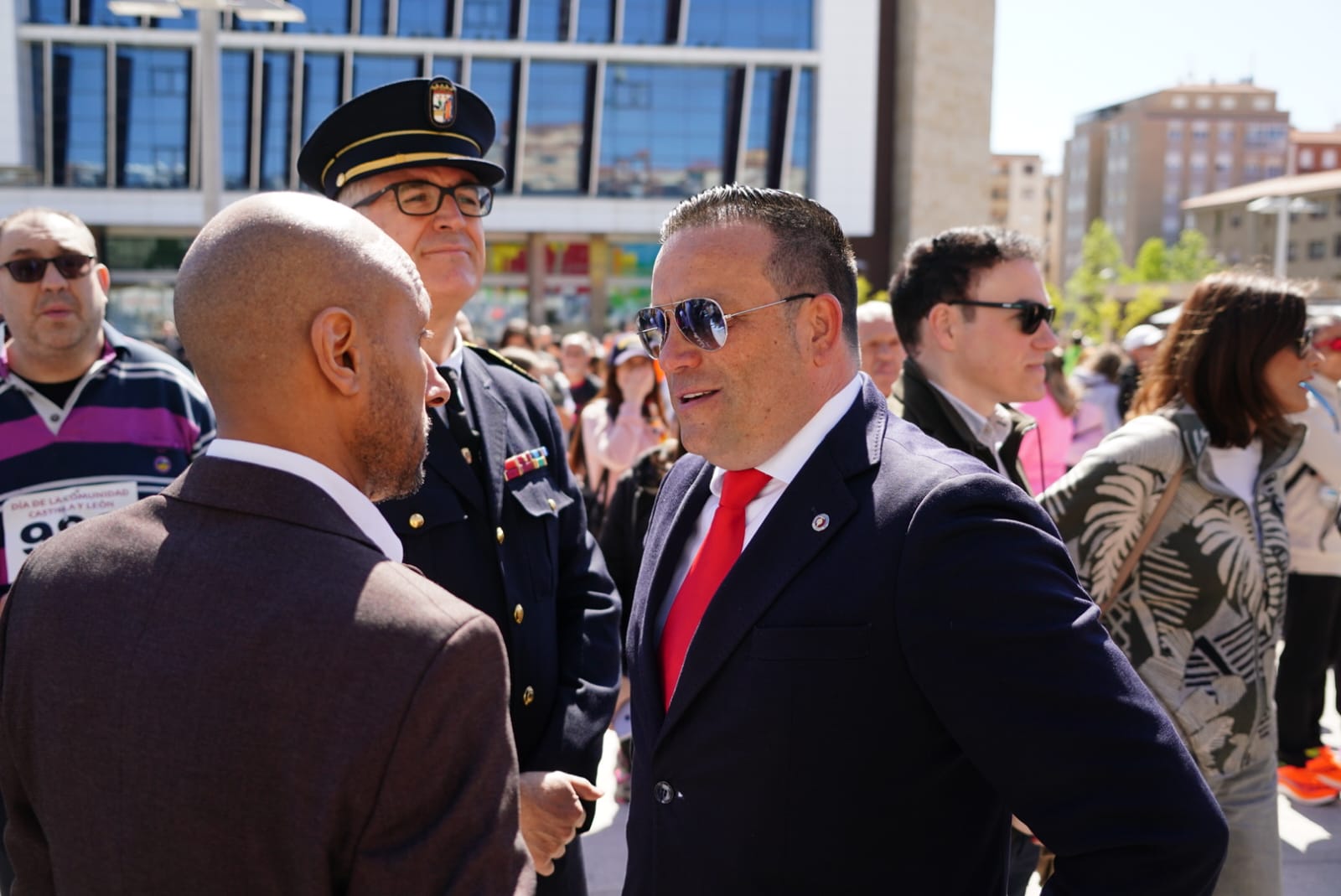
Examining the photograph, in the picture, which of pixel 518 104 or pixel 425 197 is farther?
pixel 518 104

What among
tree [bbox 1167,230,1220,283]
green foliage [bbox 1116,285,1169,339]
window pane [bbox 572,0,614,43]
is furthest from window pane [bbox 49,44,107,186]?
tree [bbox 1167,230,1220,283]

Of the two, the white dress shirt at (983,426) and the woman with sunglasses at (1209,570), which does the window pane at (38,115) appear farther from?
the woman with sunglasses at (1209,570)

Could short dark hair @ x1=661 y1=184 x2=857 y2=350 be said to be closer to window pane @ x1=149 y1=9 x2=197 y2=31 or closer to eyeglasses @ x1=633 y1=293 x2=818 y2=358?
eyeglasses @ x1=633 y1=293 x2=818 y2=358

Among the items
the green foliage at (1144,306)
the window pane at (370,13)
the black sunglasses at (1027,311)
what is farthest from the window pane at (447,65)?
the black sunglasses at (1027,311)

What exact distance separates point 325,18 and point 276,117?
12.0ft

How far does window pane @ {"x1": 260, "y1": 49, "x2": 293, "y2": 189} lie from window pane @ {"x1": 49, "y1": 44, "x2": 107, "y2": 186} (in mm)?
4937

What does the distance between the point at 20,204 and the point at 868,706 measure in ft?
130

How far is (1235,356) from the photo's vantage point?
321cm

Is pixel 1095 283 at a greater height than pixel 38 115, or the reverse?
pixel 38 115

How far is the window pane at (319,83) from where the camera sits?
35.9 meters

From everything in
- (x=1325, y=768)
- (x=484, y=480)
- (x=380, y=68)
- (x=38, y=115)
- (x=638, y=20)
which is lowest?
(x=1325, y=768)

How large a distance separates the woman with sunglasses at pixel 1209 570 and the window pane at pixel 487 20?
37228 mm

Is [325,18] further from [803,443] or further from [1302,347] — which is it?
[803,443]

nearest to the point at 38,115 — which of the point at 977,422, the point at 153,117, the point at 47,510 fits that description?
the point at 153,117
